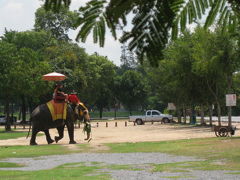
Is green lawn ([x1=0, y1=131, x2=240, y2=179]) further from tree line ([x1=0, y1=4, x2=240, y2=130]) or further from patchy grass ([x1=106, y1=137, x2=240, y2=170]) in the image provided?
tree line ([x1=0, y1=4, x2=240, y2=130])

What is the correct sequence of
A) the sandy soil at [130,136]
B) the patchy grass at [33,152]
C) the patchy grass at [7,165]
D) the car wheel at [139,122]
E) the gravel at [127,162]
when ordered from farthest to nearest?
the car wheel at [139,122]
the sandy soil at [130,136]
the patchy grass at [33,152]
the patchy grass at [7,165]
the gravel at [127,162]

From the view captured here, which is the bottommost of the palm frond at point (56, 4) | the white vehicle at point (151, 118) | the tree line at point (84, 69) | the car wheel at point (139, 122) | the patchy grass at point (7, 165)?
the patchy grass at point (7, 165)

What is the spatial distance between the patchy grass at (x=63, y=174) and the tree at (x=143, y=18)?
10321mm

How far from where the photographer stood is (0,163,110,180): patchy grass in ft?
38.3

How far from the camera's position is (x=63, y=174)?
12172 mm

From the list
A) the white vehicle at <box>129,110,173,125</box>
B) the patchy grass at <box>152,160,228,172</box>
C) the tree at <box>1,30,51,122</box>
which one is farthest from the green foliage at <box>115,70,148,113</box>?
the patchy grass at <box>152,160,228,172</box>

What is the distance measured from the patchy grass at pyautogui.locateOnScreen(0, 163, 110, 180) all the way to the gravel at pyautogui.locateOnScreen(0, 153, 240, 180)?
35cm

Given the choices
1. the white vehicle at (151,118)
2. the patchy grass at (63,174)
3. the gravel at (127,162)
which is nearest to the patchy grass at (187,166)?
the gravel at (127,162)

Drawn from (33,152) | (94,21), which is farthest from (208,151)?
(94,21)

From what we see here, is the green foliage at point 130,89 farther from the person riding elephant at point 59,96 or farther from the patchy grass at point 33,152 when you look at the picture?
the patchy grass at point 33,152

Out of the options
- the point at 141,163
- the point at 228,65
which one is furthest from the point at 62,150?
the point at 228,65

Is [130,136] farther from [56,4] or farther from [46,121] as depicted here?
[56,4]

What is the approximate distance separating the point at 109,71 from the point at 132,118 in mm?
20912

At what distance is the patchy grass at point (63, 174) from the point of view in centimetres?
1167
